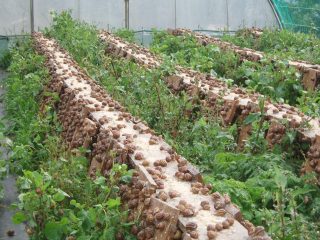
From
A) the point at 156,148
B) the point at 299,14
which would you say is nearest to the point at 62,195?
the point at 156,148

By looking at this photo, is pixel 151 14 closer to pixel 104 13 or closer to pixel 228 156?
pixel 104 13

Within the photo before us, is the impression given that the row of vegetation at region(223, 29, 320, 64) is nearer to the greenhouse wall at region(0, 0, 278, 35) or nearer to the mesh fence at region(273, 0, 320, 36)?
the greenhouse wall at region(0, 0, 278, 35)

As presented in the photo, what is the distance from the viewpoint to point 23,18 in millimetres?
14281

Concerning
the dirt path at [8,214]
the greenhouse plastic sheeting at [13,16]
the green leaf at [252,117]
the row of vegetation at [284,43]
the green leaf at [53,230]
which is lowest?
the dirt path at [8,214]

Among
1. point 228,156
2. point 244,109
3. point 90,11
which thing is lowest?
point 228,156

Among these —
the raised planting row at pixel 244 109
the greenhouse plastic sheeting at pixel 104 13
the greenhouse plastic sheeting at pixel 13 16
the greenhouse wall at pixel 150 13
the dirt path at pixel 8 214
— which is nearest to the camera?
the dirt path at pixel 8 214

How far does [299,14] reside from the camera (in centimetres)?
1634

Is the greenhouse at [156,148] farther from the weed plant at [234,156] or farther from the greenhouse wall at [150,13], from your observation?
the greenhouse wall at [150,13]

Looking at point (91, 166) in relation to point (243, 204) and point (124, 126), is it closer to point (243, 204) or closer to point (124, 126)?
point (124, 126)

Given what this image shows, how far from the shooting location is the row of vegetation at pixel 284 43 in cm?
1044

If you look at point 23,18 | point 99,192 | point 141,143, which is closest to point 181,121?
point 141,143

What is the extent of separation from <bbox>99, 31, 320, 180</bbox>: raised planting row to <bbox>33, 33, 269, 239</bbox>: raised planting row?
1034 mm

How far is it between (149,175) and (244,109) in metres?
2.23

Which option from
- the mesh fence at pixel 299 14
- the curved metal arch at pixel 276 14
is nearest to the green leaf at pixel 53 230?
the mesh fence at pixel 299 14
